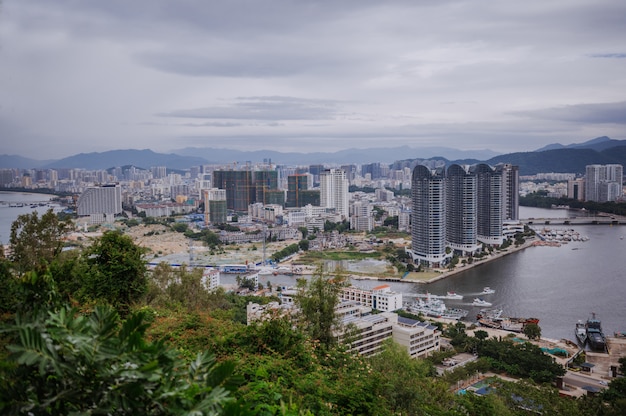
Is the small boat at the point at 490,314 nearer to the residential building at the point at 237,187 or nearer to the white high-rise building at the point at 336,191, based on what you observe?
the white high-rise building at the point at 336,191

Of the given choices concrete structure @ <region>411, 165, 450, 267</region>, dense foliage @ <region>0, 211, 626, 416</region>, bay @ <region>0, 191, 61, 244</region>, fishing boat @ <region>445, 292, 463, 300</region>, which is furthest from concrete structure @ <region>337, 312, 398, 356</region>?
concrete structure @ <region>411, 165, 450, 267</region>

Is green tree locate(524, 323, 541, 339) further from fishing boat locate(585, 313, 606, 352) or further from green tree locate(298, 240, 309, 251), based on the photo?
green tree locate(298, 240, 309, 251)

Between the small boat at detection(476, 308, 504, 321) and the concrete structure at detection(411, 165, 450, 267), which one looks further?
the concrete structure at detection(411, 165, 450, 267)

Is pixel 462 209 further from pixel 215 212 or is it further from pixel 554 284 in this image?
pixel 215 212

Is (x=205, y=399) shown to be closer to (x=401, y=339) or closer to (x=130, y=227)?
(x=401, y=339)

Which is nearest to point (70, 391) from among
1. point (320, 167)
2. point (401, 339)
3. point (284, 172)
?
point (401, 339)

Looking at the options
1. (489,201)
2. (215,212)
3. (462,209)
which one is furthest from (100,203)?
(489,201)
